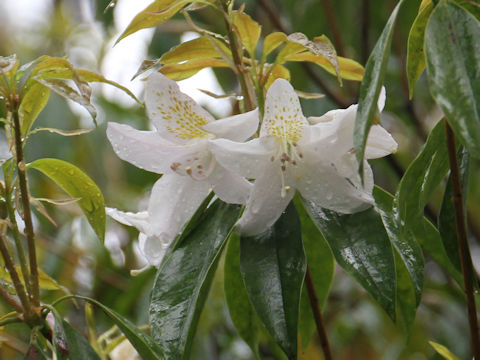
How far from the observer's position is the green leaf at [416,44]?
62 centimetres

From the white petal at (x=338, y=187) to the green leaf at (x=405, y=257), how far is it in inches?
1.5

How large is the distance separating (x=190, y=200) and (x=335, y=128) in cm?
18

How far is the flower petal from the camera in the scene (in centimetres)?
67

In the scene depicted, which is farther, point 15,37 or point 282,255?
point 15,37

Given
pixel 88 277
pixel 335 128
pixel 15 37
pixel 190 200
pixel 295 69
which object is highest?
pixel 335 128

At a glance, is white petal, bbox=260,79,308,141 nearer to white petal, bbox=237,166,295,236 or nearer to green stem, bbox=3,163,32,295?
white petal, bbox=237,166,295,236

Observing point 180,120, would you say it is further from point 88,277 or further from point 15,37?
point 15,37

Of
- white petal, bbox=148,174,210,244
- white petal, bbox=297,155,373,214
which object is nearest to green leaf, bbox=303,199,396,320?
white petal, bbox=297,155,373,214

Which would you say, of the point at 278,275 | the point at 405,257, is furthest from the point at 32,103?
the point at 405,257

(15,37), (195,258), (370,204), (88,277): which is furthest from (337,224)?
(15,37)

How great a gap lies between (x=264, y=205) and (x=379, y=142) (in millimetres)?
125

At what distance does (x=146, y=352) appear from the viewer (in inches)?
24.6

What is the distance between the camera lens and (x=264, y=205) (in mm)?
651

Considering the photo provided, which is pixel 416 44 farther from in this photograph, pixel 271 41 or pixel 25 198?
pixel 25 198
